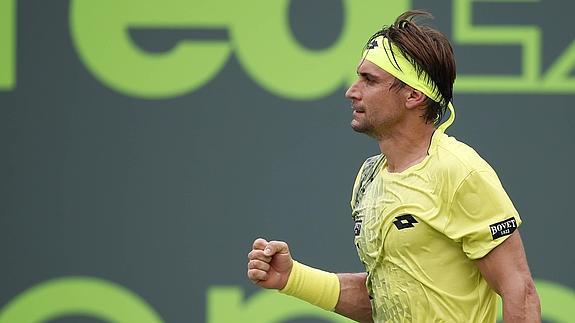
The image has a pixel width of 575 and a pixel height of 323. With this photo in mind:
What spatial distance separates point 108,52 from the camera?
507cm

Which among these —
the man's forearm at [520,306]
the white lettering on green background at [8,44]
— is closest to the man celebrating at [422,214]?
the man's forearm at [520,306]

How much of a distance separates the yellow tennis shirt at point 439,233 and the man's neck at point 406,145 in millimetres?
41

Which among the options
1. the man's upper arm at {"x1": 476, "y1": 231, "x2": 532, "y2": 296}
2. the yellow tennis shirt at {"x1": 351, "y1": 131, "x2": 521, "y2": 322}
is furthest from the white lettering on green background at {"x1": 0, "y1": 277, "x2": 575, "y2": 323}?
the man's upper arm at {"x1": 476, "y1": 231, "x2": 532, "y2": 296}

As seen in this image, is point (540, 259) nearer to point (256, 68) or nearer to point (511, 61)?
point (511, 61)

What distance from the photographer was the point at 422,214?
3045mm

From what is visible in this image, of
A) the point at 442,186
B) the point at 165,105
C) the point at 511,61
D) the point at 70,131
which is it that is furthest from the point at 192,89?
the point at 442,186

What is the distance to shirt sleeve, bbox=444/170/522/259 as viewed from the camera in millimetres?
2959

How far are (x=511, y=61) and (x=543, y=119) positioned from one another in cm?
30

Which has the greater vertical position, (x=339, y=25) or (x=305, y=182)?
(x=339, y=25)

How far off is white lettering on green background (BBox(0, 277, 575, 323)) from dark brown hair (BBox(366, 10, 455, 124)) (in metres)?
2.02

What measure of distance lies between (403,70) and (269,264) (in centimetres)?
69

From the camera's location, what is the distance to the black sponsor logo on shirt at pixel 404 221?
10.1ft

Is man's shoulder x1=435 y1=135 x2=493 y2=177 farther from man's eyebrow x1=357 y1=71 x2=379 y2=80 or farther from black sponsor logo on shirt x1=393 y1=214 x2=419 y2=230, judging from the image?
man's eyebrow x1=357 y1=71 x2=379 y2=80

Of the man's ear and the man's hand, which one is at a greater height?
the man's ear
